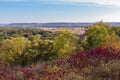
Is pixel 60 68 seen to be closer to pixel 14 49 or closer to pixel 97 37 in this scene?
pixel 97 37

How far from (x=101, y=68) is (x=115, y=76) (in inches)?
28.8

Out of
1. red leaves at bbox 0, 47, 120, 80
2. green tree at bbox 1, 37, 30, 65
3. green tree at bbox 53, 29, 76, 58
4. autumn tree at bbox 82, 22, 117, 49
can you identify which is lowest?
green tree at bbox 1, 37, 30, 65

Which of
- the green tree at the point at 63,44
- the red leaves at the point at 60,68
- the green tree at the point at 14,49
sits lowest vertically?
the green tree at the point at 14,49

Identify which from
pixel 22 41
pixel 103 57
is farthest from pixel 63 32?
pixel 103 57

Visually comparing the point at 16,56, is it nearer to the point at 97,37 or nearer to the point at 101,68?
the point at 97,37

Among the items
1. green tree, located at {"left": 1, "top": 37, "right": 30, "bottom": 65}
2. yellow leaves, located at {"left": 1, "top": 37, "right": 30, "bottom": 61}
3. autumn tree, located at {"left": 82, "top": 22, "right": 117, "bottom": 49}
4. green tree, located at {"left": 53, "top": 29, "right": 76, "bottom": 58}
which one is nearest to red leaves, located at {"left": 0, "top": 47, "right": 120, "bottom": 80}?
autumn tree, located at {"left": 82, "top": 22, "right": 117, "bottom": 49}

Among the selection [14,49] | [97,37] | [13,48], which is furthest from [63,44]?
[13,48]

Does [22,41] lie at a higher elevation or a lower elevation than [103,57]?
lower

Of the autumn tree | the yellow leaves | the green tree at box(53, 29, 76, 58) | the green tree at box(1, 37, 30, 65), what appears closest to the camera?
the autumn tree

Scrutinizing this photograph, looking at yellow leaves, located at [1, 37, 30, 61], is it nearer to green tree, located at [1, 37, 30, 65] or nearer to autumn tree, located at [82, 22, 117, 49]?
green tree, located at [1, 37, 30, 65]

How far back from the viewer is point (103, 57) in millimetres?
9836

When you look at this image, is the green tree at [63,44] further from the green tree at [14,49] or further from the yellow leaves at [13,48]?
the yellow leaves at [13,48]

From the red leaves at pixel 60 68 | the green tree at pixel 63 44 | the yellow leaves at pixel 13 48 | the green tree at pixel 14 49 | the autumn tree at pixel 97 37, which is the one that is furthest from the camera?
the yellow leaves at pixel 13 48

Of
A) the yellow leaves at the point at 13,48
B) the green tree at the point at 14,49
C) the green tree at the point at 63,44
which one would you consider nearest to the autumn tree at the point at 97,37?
the green tree at the point at 63,44
